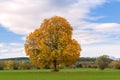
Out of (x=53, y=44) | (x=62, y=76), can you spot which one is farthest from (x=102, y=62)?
(x=62, y=76)

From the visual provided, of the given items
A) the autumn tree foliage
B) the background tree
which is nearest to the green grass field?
the autumn tree foliage

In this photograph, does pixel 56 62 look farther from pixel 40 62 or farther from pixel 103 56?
pixel 103 56

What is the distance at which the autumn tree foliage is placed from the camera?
3789 inches

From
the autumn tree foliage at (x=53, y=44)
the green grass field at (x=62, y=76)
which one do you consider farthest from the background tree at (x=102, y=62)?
the green grass field at (x=62, y=76)

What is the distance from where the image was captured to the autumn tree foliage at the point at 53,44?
9625cm

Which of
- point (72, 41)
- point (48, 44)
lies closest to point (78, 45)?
point (72, 41)

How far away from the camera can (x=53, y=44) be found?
A: 98562 millimetres

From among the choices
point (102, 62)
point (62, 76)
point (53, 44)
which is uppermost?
point (53, 44)

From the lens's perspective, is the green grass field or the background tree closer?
the green grass field

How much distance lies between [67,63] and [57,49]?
4.72 m

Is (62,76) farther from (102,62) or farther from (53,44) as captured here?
(102,62)

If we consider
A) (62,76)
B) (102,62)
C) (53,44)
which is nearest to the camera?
(62,76)

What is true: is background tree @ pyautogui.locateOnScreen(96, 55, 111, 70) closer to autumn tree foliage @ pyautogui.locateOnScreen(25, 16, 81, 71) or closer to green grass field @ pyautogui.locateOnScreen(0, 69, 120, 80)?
autumn tree foliage @ pyautogui.locateOnScreen(25, 16, 81, 71)

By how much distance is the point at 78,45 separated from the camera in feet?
324
